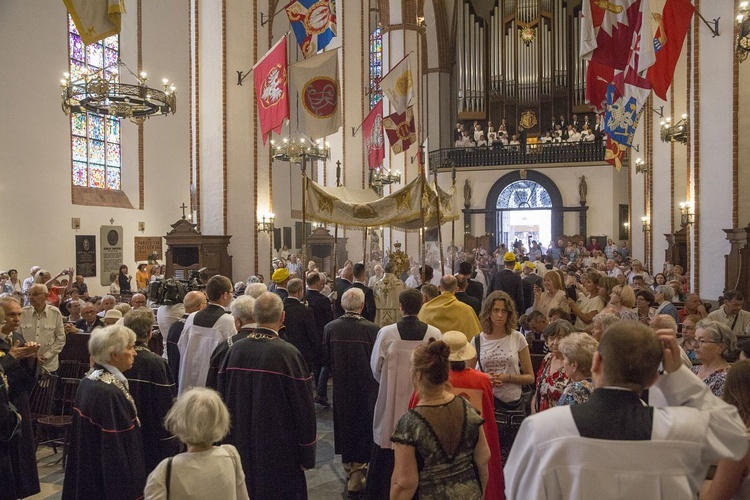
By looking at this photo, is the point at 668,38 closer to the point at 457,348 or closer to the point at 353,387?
the point at 353,387

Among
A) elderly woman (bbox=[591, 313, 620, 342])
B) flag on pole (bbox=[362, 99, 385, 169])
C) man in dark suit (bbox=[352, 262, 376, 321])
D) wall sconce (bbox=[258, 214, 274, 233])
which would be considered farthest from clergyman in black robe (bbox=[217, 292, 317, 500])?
wall sconce (bbox=[258, 214, 274, 233])

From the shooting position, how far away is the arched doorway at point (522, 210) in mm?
29266

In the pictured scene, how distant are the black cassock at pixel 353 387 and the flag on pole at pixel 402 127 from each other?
9326mm

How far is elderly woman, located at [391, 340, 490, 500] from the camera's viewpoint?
310 cm

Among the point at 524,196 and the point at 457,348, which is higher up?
the point at 524,196

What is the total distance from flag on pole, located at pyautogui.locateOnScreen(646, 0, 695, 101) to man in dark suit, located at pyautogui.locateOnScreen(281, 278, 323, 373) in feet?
18.7

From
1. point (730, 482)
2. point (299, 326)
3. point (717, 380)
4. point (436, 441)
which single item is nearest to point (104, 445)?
point (436, 441)

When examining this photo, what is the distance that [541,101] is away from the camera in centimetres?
3109

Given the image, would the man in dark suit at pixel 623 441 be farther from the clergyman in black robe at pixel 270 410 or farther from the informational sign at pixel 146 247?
the informational sign at pixel 146 247

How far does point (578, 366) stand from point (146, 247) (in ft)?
63.4

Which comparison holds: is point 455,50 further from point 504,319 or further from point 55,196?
point 504,319

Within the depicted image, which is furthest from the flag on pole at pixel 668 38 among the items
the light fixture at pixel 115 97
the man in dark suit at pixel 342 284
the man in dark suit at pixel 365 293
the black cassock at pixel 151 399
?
the light fixture at pixel 115 97

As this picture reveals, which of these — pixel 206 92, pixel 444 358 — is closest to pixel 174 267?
pixel 206 92

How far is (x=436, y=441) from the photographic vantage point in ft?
10.1
